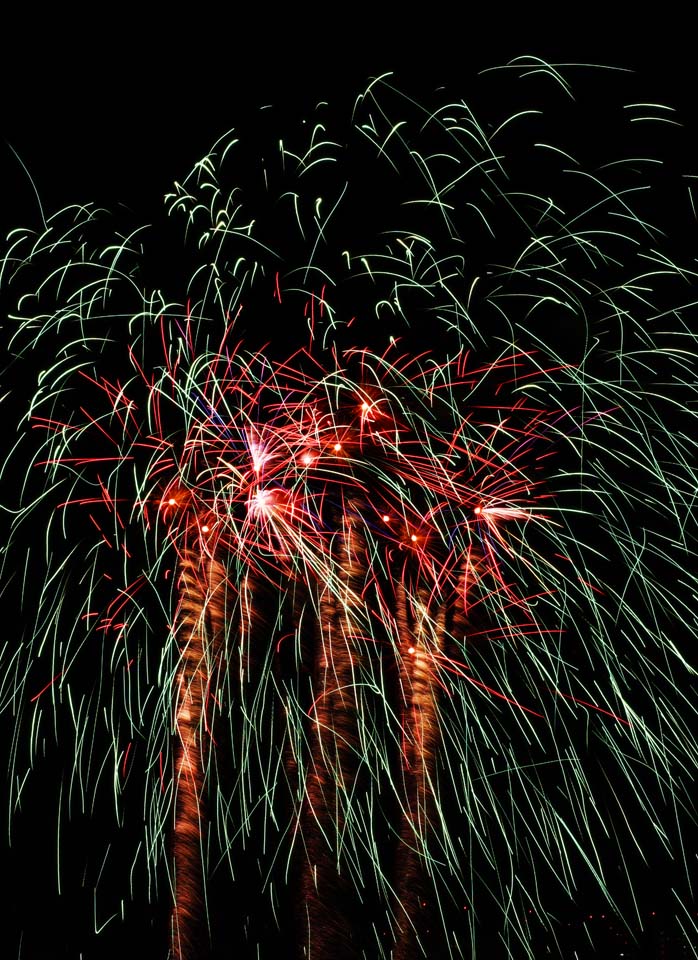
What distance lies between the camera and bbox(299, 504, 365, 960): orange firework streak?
8.66 m

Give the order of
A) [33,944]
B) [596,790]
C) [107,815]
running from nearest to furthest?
[33,944] < [107,815] < [596,790]

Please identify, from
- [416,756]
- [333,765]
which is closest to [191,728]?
[333,765]

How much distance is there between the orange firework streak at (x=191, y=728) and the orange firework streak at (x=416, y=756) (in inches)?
69.4

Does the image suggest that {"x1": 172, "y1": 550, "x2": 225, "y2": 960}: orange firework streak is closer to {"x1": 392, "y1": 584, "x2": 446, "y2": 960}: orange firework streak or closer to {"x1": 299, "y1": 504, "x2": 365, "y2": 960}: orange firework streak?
{"x1": 299, "y1": 504, "x2": 365, "y2": 960}: orange firework streak

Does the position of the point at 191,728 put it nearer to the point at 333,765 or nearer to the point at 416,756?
the point at 333,765

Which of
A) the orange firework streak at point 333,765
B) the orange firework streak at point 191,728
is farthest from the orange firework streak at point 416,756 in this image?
the orange firework streak at point 191,728

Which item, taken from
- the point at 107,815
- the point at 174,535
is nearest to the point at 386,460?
the point at 174,535

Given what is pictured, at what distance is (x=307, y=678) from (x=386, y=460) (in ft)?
9.01

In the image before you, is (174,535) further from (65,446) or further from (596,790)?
(596,790)

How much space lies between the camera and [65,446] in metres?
9.16

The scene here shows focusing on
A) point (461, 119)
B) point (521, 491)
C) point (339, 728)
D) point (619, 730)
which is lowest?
point (619, 730)

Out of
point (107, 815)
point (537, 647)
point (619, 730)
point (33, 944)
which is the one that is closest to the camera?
point (537, 647)

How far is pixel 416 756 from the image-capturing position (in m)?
9.01

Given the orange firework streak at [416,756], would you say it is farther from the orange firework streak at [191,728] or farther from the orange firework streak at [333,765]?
the orange firework streak at [191,728]
